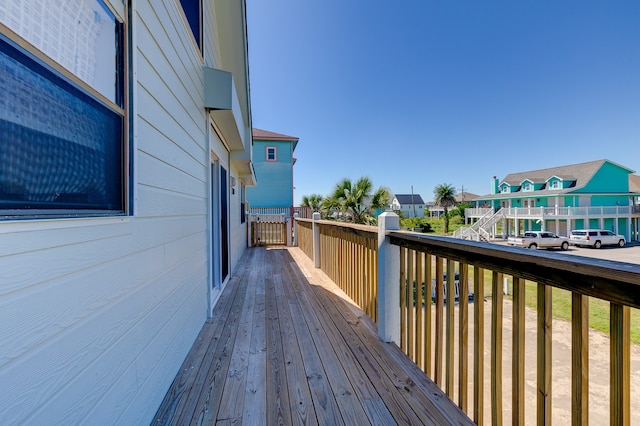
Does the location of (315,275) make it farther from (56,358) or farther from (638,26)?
(638,26)

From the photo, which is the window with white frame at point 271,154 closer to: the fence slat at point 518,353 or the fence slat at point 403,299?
the fence slat at point 403,299

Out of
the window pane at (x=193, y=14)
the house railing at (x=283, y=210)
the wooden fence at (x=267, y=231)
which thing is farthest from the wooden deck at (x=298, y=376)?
the house railing at (x=283, y=210)

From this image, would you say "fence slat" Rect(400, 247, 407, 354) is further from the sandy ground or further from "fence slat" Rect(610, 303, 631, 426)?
"fence slat" Rect(610, 303, 631, 426)

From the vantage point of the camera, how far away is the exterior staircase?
61.3 ft

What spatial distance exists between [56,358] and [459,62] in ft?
42.2

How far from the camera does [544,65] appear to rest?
10641 mm

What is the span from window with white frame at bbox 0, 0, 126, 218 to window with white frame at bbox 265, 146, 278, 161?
13.3m

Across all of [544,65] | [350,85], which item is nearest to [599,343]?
[350,85]

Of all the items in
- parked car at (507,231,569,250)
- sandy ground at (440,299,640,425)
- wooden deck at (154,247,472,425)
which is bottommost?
sandy ground at (440,299,640,425)

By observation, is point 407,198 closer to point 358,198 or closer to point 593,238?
point 593,238

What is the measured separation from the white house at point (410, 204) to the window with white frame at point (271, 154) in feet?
101

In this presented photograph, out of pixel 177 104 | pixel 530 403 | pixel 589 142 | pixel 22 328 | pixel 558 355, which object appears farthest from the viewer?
pixel 589 142

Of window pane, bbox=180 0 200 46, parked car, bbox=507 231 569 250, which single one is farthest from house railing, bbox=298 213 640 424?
parked car, bbox=507 231 569 250

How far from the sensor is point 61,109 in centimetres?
85
